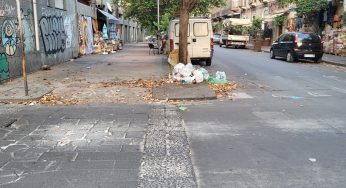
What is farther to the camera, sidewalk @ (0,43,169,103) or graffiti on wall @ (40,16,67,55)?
graffiti on wall @ (40,16,67,55)

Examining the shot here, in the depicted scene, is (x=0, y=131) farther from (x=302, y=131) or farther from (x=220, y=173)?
(x=302, y=131)

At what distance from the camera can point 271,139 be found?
6180 millimetres

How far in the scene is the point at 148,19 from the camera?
3678 cm

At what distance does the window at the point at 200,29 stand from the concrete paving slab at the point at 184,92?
6624mm

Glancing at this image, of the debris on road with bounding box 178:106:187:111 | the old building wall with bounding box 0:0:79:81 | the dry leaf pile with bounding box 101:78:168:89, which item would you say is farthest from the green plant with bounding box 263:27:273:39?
A: the debris on road with bounding box 178:106:187:111

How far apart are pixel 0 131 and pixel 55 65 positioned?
38.7 ft

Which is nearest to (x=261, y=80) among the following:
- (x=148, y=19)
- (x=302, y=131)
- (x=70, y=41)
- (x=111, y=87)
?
(x=111, y=87)

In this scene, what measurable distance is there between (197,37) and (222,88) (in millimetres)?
A: 6740

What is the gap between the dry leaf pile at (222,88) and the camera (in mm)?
10573

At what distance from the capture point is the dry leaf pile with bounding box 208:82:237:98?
10573 mm

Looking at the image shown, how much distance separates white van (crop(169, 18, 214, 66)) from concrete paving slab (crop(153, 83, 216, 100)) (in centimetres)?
639

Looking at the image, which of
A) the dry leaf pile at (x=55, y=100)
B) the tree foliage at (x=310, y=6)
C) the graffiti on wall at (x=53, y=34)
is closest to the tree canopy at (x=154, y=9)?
the tree foliage at (x=310, y=6)

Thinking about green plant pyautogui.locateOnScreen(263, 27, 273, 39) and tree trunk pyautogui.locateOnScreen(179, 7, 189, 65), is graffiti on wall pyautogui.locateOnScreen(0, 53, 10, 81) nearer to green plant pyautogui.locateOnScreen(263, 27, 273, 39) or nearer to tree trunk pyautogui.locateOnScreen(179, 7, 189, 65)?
tree trunk pyautogui.locateOnScreen(179, 7, 189, 65)

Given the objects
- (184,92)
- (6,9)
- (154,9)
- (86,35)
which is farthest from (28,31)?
(154,9)
